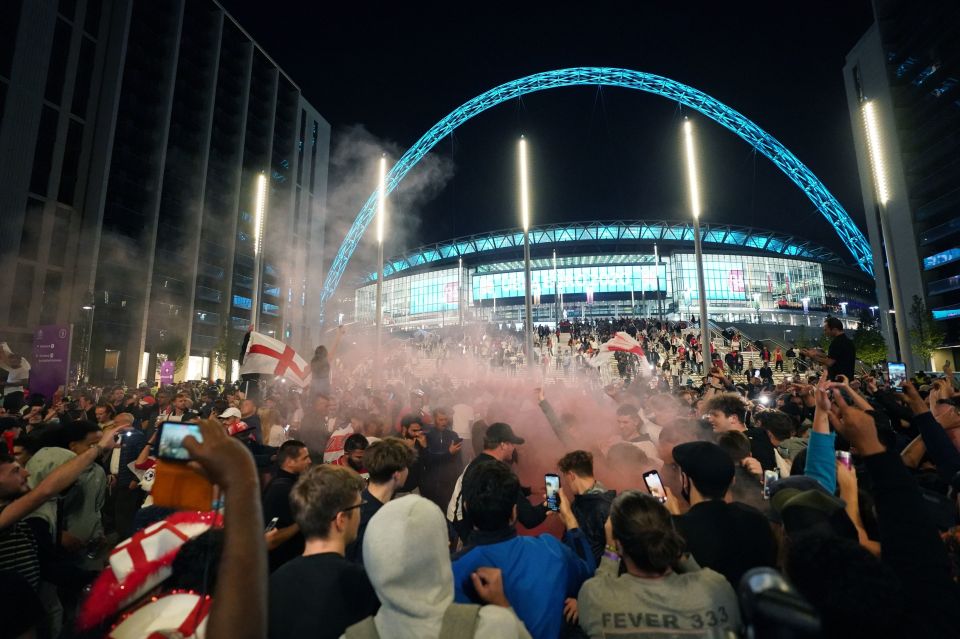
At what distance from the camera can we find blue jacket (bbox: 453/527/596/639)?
2305 mm

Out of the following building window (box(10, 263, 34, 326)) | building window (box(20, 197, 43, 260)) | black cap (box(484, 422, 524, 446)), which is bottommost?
black cap (box(484, 422, 524, 446))

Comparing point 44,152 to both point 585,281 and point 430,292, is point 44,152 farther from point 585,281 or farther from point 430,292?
point 585,281

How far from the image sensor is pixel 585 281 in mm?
79312

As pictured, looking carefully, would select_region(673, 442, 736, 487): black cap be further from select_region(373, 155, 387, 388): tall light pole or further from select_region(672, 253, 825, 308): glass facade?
select_region(672, 253, 825, 308): glass facade

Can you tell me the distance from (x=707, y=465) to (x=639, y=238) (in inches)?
3362

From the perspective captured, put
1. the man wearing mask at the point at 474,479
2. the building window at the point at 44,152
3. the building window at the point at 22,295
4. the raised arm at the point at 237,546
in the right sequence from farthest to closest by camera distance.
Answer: the building window at the point at 44,152
the building window at the point at 22,295
the man wearing mask at the point at 474,479
the raised arm at the point at 237,546

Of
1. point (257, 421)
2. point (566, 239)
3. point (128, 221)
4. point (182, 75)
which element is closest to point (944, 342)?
point (566, 239)

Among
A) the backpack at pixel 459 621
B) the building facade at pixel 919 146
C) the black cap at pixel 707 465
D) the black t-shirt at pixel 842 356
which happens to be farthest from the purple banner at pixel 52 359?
the building facade at pixel 919 146

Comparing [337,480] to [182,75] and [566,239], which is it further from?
[566,239]

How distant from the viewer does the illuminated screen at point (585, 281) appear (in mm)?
77750

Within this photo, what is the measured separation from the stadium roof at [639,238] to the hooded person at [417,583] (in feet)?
255

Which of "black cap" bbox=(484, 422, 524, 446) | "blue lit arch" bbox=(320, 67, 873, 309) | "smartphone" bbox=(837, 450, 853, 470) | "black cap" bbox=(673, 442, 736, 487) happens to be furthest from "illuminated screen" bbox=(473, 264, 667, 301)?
"black cap" bbox=(673, 442, 736, 487)

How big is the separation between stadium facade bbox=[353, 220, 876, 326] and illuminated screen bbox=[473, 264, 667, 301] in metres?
0.17

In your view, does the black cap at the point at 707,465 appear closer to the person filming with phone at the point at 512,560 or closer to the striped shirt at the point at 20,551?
the person filming with phone at the point at 512,560
